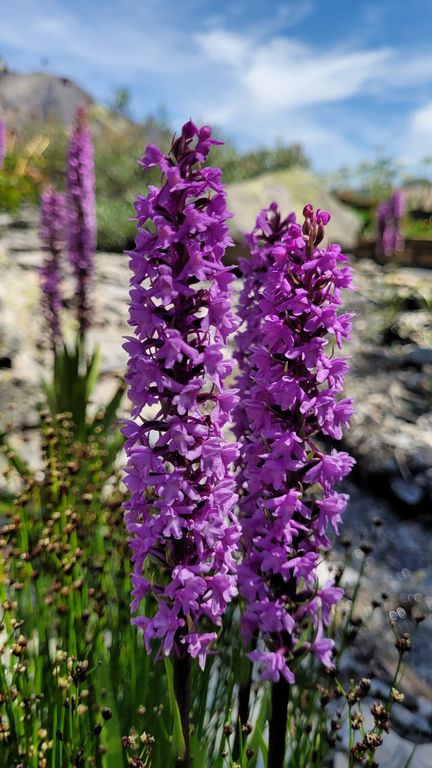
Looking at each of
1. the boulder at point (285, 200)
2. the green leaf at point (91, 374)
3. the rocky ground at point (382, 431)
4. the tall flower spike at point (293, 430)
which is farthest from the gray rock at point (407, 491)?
the boulder at point (285, 200)

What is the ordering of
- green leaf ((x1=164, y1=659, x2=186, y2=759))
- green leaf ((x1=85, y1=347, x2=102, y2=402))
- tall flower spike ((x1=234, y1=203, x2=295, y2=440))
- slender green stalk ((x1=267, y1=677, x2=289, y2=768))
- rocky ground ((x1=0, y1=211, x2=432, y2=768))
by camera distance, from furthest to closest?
green leaf ((x1=85, y1=347, x2=102, y2=402))
rocky ground ((x1=0, y1=211, x2=432, y2=768))
tall flower spike ((x1=234, y1=203, x2=295, y2=440))
slender green stalk ((x1=267, y1=677, x2=289, y2=768))
green leaf ((x1=164, y1=659, x2=186, y2=759))

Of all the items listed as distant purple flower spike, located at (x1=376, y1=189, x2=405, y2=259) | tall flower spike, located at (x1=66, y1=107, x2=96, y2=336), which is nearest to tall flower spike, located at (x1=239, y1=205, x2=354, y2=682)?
tall flower spike, located at (x1=66, y1=107, x2=96, y2=336)

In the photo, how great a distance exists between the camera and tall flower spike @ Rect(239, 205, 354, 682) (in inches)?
68.4

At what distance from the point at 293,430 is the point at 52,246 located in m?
5.04

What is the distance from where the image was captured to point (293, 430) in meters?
1.77

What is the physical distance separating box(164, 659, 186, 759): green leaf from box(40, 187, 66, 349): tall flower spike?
188 inches

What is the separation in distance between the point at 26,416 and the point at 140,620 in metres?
4.90

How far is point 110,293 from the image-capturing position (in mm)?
9445

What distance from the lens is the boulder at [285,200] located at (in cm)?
1363

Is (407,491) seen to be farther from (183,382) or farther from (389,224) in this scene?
A: (389,224)

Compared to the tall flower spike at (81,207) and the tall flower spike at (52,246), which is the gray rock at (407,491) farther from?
the tall flower spike at (52,246)

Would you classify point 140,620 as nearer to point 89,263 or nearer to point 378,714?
point 378,714

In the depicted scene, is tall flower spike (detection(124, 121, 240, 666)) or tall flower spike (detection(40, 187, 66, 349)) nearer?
tall flower spike (detection(124, 121, 240, 666))

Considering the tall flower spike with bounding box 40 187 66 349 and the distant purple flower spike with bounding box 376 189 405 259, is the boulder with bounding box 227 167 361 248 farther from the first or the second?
the tall flower spike with bounding box 40 187 66 349
